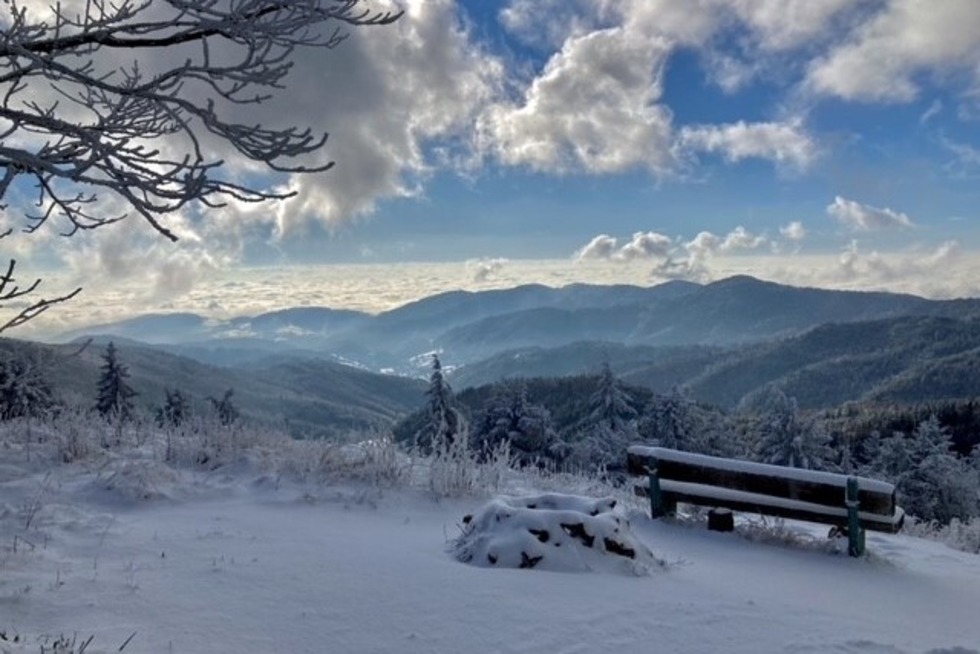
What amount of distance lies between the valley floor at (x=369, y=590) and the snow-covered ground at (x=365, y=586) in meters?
0.02

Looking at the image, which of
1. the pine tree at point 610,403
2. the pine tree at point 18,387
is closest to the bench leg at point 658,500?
the pine tree at point 18,387

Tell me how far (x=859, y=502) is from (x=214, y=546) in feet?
21.9

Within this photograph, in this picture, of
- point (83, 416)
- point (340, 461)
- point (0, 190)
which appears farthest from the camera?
point (83, 416)

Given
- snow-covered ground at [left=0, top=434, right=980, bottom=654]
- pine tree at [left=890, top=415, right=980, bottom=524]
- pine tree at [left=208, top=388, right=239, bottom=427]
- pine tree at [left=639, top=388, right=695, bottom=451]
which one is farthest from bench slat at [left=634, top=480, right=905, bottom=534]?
pine tree at [left=890, top=415, right=980, bottom=524]

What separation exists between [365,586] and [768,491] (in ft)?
17.3

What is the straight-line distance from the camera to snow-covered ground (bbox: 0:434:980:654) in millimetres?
3947

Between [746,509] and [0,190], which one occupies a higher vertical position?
[0,190]

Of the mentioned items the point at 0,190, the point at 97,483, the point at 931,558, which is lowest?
the point at 931,558

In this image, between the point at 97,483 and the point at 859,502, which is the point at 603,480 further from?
the point at 97,483

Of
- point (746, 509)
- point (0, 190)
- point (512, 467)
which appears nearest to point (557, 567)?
point (746, 509)

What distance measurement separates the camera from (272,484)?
26.2 feet

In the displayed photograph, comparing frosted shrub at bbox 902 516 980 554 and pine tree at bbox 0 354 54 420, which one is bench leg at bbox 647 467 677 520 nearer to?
frosted shrub at bbox 902 516 980 554

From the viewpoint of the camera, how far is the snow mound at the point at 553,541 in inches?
222

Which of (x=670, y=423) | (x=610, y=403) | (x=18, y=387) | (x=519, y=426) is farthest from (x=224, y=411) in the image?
(x=18, y=387)
